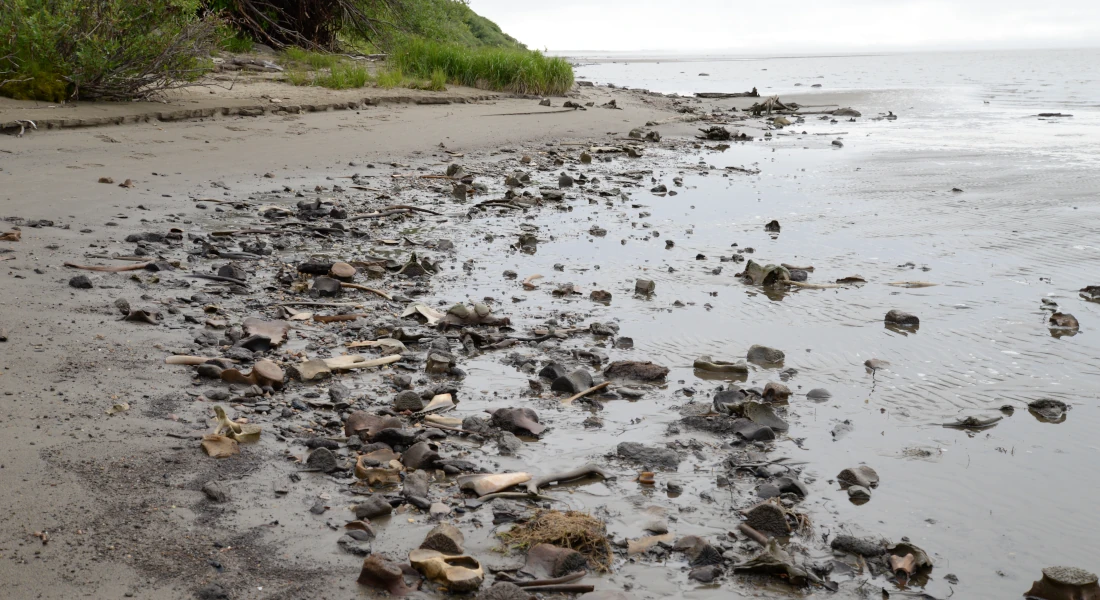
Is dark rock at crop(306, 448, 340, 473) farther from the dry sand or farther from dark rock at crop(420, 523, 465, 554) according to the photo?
dark rock at crop(420, 523, 465, 554)

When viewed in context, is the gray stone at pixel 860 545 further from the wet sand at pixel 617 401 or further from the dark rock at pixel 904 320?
the dark rock at pixel 904 320

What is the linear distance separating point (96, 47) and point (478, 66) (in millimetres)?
8553

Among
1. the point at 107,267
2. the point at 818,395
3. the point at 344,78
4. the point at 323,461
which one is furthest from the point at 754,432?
the point at 344,78

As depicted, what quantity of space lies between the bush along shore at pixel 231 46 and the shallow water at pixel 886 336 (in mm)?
5150

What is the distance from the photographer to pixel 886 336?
14.5ft

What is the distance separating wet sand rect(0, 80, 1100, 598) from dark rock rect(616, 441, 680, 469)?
0.06 metres

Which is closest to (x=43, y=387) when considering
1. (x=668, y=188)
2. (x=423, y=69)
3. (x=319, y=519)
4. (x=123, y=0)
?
(x=319, y=519)

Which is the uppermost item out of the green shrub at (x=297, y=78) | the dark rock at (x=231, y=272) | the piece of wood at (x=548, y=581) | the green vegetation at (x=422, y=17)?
the green vegetation at (x=422, y=17)

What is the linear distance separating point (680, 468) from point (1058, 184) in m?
8.10

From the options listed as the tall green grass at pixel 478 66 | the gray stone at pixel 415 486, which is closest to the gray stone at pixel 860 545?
the gray stone at pixel 415 486

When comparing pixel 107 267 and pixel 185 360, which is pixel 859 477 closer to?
pixel 185 360

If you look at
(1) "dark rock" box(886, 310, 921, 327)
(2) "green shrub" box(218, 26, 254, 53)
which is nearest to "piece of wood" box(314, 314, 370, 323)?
(1) "dark rock" box(886, 310, 921, 327)

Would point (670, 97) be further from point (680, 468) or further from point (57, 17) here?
point (680, 468)

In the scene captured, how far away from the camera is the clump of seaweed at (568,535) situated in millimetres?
2396
